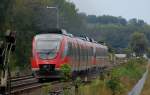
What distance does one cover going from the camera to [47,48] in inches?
1201

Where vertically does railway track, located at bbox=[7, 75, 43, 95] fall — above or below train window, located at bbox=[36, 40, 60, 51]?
below

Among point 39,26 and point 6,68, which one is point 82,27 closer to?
point 39,26

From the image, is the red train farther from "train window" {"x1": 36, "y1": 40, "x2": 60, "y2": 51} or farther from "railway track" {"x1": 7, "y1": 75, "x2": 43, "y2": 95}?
"railway track" {"x1": 7, "y1": 75, "x2": 43, "y2": 95}

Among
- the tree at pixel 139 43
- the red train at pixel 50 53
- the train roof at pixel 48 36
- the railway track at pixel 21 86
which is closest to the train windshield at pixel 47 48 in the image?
the red train at pixel 50 53

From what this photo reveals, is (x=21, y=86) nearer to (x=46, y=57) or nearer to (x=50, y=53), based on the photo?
(x=46, y=57)

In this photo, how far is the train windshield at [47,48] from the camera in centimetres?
3055

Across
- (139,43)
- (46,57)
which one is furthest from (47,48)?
(139,43)

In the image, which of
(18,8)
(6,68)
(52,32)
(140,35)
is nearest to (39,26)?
(18,8)

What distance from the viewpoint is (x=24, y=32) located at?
196 ft

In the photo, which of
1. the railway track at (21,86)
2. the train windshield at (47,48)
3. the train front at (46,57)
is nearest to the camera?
the railway track at (21,86)

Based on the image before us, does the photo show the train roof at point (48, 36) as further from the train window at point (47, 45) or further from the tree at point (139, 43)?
the tree at point (139, 43)

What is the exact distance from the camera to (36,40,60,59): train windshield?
3055 cm

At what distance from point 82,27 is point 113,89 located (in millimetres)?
72187

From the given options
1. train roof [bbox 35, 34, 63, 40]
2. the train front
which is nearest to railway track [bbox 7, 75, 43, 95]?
the train front
